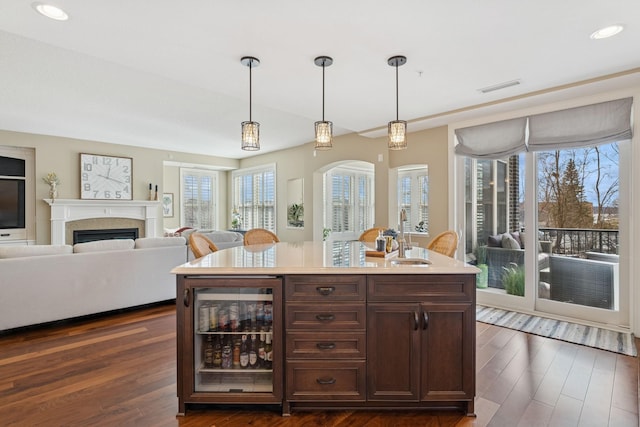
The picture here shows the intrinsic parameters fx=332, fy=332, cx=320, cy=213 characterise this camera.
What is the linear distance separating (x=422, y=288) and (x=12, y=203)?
752 cm

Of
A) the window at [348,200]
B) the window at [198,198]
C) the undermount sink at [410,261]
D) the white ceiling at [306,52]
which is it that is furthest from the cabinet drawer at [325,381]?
the window at [198,198]

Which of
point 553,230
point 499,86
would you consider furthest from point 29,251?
point 553,230

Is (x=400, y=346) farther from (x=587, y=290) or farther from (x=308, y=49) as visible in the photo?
(x=587, y=290)

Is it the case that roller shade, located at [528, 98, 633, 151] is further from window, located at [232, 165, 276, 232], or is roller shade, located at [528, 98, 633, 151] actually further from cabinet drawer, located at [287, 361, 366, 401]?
window, located at [232, 165, 276, 232]

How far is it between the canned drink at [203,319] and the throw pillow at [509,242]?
372cm

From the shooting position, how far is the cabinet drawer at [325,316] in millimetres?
1939

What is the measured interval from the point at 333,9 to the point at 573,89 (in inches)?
105

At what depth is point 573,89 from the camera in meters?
3.24

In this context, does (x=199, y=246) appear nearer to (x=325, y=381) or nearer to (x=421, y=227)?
(x=325, y=381)

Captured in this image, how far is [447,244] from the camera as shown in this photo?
3004mm

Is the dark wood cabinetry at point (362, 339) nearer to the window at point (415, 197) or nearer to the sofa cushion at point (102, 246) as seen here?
the sofa cushion at point (102, 246)

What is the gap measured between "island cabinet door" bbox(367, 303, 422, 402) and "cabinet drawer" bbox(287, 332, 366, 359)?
0.24 ft

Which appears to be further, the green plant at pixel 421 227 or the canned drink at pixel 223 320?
the green plant at pixel 421 227

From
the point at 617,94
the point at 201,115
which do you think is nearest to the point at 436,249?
the point at 617,94
